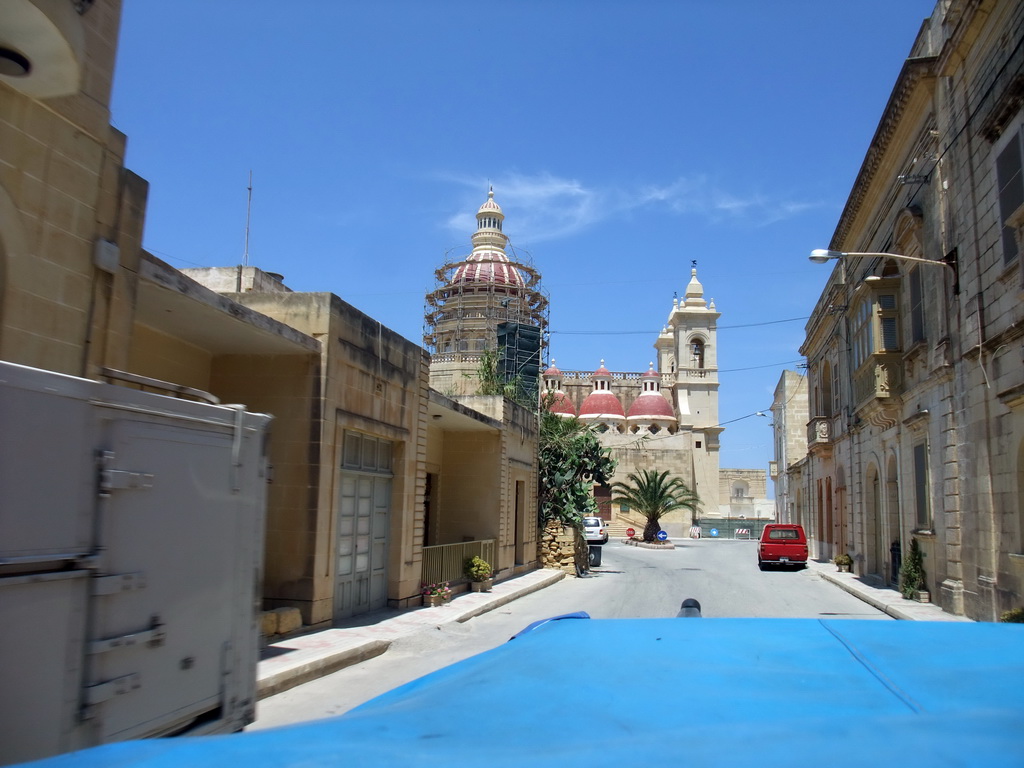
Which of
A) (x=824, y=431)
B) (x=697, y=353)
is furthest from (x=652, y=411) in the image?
(x=824, y=431)

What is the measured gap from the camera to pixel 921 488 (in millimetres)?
18422

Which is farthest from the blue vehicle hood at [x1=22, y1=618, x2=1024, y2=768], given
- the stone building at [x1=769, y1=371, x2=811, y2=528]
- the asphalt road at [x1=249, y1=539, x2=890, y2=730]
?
the stone building at [x1=769, y1=371, x2=811, y2=528]

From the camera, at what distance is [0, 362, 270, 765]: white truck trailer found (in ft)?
10.2

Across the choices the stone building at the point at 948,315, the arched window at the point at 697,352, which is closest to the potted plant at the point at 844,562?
the stone building at the point at 948,315

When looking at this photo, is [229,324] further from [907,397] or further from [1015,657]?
[907,397]

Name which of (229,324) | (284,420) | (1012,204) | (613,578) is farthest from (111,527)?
(613,578)

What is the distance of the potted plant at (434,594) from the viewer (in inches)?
597

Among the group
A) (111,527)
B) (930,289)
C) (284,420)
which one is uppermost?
(930,289)

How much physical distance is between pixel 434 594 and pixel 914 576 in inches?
419

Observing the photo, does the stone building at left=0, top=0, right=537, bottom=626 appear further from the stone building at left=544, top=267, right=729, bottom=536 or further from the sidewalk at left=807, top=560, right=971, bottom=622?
the stone building at left=544, top=267, right=729, bottom=536

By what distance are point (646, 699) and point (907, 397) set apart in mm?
18628

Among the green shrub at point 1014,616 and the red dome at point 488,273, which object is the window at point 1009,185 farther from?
the red dome at point 488,273

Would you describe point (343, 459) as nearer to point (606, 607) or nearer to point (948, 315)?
point (606, 607)

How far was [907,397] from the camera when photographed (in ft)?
63.2
